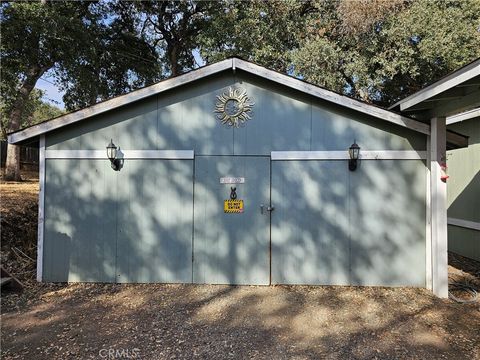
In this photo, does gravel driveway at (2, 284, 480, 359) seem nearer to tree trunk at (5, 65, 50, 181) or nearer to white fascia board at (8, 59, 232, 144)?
white fascia board at (8, 59, 232, 144)

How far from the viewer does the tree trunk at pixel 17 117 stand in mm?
12430

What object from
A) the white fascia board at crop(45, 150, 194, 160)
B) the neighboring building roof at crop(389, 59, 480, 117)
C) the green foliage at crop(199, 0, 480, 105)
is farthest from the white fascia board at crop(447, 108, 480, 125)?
the white fascia board at crop(45, 150, 194, 160)

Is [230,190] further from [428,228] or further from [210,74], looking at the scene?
[428,228]

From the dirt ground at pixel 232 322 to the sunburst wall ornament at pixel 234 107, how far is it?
268cm

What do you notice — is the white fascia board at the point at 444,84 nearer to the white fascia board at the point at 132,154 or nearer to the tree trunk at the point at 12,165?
the white fascia board at the point at 132,154

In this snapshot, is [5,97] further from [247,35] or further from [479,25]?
[479,25]

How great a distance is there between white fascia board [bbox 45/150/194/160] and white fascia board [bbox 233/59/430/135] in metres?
1.74

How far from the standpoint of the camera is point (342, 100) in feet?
17.1

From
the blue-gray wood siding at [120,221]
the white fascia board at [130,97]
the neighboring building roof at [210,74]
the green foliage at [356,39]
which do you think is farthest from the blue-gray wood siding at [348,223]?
the green foliage at [356,39]

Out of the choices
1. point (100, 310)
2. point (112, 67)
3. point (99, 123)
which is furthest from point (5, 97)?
point (100, 310)

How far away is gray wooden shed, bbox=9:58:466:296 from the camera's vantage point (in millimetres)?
5418

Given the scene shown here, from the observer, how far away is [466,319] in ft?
14.2

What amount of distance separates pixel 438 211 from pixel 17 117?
47.1ft

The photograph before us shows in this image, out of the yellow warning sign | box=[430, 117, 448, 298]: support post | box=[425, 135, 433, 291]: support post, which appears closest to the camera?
box=[430, 117, 448, 298]: support post
